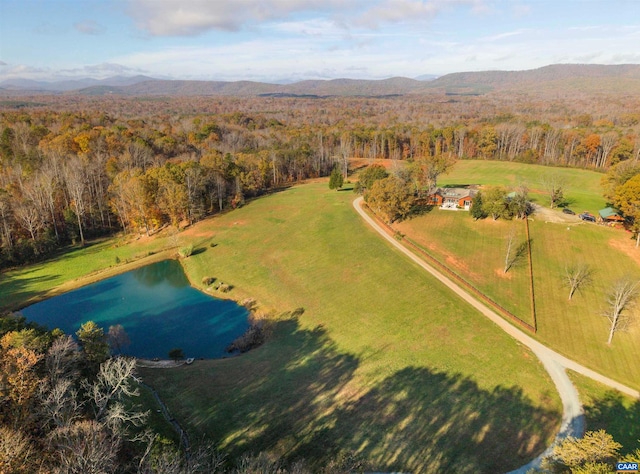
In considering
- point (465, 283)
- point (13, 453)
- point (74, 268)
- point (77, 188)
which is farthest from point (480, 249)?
point (77, 188)

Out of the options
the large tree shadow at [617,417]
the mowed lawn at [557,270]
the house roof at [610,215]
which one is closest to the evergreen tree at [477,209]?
the mowed lawn at [557,270]

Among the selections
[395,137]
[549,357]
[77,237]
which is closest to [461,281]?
[549,357]

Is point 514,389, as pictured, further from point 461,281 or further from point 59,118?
point 59,118

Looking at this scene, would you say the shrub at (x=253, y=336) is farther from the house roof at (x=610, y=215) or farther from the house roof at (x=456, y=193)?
the house roof at (x=610, y=215)

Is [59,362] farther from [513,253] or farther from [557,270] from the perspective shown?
[557,270]

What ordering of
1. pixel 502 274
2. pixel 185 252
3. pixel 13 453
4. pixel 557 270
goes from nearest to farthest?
pixel 13 453, pixel 502 274, pixel 557 270, pixel 185 252

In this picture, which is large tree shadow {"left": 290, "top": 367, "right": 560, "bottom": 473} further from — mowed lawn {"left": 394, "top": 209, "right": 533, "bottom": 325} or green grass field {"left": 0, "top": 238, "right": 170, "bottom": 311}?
green grass field {"left": 0, "top": 238, "right": 170, "bottom": 311}

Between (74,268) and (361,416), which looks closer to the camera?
(361,416)
